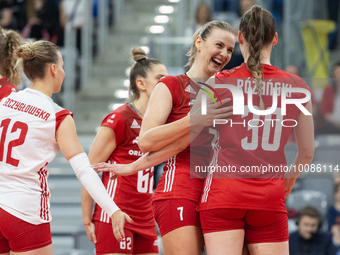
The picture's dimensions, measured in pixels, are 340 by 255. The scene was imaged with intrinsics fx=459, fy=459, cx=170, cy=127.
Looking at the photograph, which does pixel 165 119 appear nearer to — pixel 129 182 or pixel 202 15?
pixel 129 182

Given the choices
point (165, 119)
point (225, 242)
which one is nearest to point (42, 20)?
point (165, 119)

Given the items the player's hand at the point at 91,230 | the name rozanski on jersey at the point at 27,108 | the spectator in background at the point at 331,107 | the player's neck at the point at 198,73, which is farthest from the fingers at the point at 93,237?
the spectator in background at the point at 331,107

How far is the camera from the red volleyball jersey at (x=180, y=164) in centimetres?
238

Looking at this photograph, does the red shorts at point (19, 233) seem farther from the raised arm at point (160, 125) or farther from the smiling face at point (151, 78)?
the smiling face at point (151, 78)

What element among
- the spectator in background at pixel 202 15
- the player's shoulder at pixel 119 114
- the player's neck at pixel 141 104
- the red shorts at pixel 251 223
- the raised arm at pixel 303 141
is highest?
the spectator in background at pixel 202 15

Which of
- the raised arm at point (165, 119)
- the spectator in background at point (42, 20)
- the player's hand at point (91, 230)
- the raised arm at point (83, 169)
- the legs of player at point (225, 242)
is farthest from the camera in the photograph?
the spectator in background at point (42, 20)

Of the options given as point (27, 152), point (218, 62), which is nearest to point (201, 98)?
point (218, 62)

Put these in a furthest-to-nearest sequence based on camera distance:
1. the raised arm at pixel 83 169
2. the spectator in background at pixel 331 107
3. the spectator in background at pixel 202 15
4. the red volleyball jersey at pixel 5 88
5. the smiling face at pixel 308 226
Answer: the spectator in background at pixel 202 15 < the spectator in background at pixel 331 107 < the smiling face at pixel 308 226 < the red volleyball jersey at pixel 5 88 < the raised arm at pixel 83 169

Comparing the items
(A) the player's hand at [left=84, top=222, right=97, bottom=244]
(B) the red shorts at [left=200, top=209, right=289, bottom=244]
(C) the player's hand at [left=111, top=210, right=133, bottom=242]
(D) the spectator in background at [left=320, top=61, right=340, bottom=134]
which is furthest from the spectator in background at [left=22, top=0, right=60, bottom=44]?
(B) the red shorts at [left=200, top=209, right=289, bottom=244]

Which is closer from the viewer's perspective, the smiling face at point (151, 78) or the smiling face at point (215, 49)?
the smiling face at point (215, 49)

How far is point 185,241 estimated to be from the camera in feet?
7.48

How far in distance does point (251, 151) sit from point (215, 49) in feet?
→ 2.20

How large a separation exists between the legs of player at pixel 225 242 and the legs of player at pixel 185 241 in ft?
0.47

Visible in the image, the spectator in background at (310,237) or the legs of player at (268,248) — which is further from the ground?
the legs of player at (268,248)
